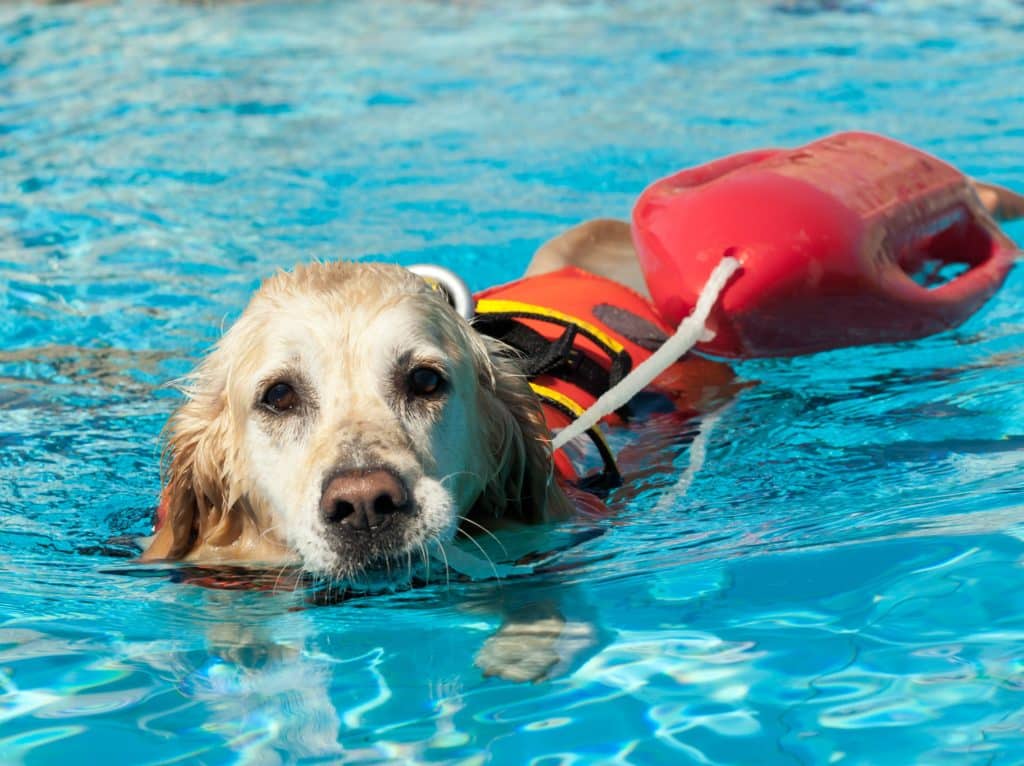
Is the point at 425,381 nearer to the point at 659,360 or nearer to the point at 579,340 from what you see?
the point at 659,360

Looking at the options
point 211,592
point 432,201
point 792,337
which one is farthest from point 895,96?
point 211,592

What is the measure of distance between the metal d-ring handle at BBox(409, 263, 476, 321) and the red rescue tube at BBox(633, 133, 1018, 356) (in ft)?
4.27

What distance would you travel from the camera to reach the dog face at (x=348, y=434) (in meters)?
3.36

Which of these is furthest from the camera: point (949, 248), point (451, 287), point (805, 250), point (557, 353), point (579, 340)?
point (949, 248)

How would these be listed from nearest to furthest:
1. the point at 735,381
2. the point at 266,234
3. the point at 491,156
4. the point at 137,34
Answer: the point at 735,381 < the point at 266,234 < the point at 491,156 < the point at 137,34

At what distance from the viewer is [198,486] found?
410 cm

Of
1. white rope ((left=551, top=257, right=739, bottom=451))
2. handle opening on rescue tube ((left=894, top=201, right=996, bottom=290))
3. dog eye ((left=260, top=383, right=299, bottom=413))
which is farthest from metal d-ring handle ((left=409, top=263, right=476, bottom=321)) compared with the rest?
handle opening on rescue tube ((left=894, top=201, right=996, bottom=290))

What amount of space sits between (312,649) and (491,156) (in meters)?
6.25

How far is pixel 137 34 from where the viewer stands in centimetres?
1316

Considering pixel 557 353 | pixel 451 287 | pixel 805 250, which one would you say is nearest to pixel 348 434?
pixel 451 287

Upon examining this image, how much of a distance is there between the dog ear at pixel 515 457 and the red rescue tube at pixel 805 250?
141 cm

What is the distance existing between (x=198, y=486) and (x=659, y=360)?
1.56 metres

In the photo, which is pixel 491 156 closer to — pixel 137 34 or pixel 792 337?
pixel 792 337

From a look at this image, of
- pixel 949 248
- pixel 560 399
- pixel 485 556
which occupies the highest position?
pixel 949 248
